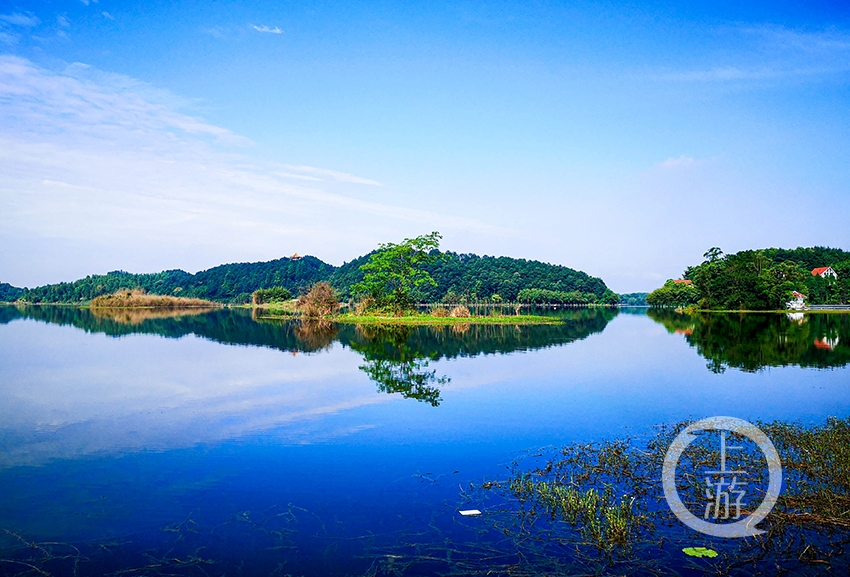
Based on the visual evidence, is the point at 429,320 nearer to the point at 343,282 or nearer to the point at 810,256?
the point at 343,282

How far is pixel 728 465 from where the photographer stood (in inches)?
305

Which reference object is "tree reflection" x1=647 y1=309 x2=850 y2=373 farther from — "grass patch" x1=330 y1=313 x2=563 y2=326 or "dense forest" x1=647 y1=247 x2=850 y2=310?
"dense forest" x1=647 y1=247 x2=850 y2=310

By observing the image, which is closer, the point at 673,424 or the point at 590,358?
the point at 673,424

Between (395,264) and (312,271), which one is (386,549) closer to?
(395,264)

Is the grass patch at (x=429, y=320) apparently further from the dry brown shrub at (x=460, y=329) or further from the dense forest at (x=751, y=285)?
the dense forest at (x=751, y=285)

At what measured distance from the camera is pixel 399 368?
17.4m

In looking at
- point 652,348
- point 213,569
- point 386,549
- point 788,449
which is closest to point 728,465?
point 788,449

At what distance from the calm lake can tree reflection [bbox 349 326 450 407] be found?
135 mm

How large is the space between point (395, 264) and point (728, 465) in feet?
122

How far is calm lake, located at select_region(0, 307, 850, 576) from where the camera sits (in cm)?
538

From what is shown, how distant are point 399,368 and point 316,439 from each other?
8116 mm

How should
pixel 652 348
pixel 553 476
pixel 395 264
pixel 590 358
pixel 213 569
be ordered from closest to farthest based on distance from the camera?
pixel 213 569 → pixel 553 476 → pixel 590 358 → pixel 652 348 → pixel 395 264

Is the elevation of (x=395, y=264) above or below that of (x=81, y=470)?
above

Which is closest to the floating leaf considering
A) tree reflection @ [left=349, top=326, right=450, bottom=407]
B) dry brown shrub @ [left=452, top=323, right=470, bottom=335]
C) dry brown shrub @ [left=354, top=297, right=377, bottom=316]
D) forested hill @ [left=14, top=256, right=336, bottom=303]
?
tree reflection @ [left=349, top=326, right=450, bottom=407]
